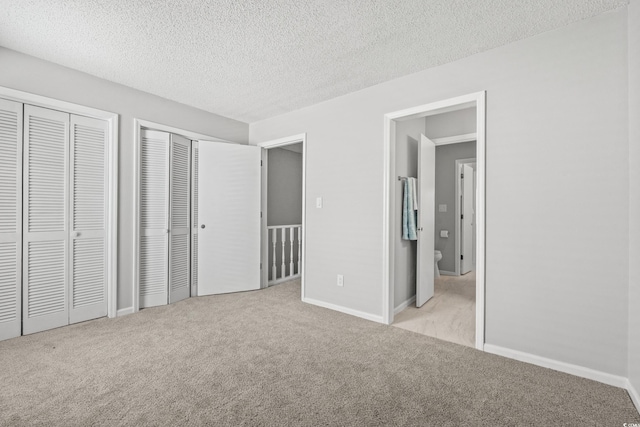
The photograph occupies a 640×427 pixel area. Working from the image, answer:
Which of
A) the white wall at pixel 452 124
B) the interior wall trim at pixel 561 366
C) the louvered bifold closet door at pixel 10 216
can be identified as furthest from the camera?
the white wall at pixel 452 124

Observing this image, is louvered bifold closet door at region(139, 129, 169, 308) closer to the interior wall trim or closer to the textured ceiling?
the textured ceiling

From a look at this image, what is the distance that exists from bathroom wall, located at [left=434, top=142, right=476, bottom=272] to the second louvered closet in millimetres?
4159

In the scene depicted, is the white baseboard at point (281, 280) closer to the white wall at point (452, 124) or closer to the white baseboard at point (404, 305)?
the white baseboard at point (404, 305)

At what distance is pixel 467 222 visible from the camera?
5273mm

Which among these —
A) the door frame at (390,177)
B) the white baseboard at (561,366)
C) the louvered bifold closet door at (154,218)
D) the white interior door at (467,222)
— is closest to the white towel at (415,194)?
the door frame at (390,177)

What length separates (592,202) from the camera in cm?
186

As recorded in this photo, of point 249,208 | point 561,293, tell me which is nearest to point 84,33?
point 249,208

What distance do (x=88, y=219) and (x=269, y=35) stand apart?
2441 millimetres

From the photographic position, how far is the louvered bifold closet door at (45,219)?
2490mm

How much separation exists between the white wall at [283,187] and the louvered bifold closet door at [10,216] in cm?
293

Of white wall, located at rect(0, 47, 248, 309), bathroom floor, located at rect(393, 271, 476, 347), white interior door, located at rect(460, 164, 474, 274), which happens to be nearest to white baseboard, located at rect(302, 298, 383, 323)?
bathroom floor, located at rect(393, 271, 476, 347)

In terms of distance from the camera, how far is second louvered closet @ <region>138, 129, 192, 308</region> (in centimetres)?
323

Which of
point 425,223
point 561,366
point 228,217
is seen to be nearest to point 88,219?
point 228,217

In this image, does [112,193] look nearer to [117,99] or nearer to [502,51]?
[117,99]
